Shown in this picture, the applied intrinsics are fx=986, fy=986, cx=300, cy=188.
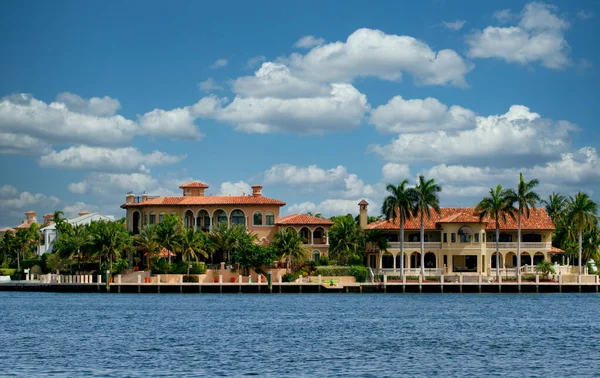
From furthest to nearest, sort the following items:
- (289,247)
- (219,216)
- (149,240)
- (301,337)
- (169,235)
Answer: (219,216), (149,240), (289,247), (169,235), (301,337)

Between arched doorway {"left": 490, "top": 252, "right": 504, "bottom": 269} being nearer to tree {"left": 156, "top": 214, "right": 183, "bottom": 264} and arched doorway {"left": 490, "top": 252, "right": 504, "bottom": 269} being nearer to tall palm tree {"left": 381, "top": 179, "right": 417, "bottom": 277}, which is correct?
tall palm tree {"left": 381, "top": 179, "right": 417, "bottom": 277}

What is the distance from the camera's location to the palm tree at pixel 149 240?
385 feet

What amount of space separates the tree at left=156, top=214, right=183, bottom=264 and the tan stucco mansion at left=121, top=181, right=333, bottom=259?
357 inches

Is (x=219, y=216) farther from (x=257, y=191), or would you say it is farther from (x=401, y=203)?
(x=401, y=203)

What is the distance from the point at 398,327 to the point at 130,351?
71.0ft

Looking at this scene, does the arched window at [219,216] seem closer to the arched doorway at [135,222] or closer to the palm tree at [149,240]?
the palm tree at [149,240]

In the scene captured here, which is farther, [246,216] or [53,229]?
[53,229]

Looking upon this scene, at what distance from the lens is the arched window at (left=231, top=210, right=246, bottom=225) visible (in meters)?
125

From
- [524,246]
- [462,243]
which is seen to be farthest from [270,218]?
[524,246]

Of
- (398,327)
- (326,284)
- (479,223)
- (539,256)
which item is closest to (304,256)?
(326,284)

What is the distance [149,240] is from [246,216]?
13.8m

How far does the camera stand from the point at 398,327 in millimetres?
67375

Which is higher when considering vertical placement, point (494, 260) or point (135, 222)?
point (135, 222)

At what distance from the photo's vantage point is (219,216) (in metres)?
126
